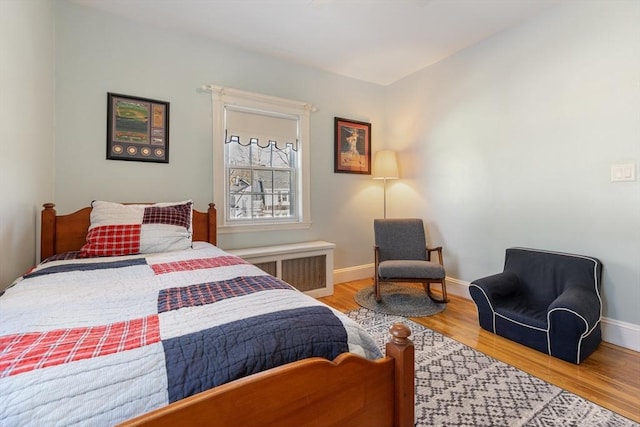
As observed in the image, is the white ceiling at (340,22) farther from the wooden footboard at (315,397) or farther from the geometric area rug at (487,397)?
the geometric area rug at (487,397)

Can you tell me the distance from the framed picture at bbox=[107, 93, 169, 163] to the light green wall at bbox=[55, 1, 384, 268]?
0.19ft

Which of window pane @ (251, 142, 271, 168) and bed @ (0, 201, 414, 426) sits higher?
window pane @ (251, 142, 271, 168)

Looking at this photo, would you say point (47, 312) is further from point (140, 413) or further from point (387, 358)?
point (387, 358)

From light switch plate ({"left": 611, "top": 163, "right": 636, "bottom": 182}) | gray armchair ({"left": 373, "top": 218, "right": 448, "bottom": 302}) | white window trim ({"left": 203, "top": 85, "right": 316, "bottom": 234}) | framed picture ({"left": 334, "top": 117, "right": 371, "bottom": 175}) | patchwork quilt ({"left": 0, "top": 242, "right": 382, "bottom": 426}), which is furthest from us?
framed picture ({"left": 334, "top": 117, "right": 371, "bottom": 175})

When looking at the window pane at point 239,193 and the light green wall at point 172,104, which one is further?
the window pane at point 239,193

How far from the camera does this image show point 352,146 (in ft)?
12.6

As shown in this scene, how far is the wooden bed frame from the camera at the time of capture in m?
0.64

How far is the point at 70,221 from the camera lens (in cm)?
222

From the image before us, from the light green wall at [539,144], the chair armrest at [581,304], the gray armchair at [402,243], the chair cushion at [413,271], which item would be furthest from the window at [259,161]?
the chair armrest at [581,304]

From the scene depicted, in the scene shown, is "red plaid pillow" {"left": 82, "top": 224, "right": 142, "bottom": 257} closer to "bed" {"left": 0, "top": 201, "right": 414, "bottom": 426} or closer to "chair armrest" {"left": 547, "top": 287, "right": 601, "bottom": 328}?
"bed" {"left": 0, "top": 201, "right": 414, "bottom": 426}

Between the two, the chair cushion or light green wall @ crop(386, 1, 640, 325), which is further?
the chair cushion

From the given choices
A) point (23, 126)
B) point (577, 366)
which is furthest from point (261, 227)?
point (577, 366)

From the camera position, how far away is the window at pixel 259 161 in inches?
119

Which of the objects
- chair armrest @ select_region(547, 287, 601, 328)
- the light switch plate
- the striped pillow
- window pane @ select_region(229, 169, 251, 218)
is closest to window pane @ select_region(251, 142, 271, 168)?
window pane @ select_region(229, 169, 251, 218)
